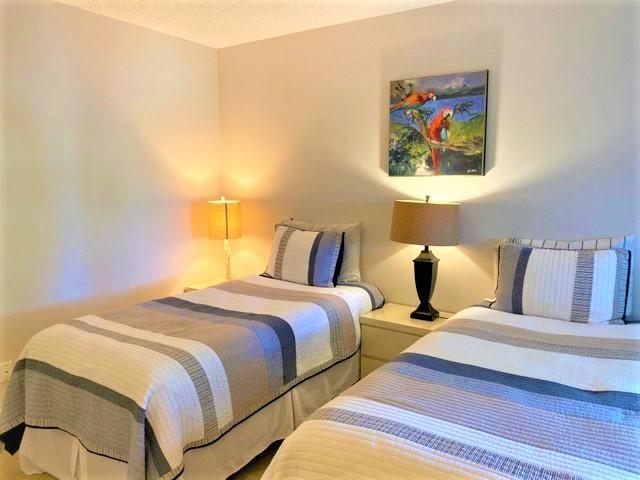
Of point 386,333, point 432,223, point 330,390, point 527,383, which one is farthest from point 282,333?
point 527,383

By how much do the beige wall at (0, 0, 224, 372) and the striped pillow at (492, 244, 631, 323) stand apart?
7.61 ft

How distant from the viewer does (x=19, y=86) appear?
2553 mm

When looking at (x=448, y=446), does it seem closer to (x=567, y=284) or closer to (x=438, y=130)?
(x=567, y=284)

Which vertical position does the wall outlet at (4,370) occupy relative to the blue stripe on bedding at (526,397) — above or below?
below

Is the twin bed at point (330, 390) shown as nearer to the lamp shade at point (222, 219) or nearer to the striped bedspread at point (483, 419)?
the striped bedspread at point (483, 419)

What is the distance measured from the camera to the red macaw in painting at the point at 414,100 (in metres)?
2.76

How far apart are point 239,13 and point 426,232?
1.75 m

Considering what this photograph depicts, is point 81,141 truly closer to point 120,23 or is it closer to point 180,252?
point 120,23

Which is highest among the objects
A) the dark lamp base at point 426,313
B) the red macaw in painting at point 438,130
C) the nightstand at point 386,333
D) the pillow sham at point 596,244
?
the red macaw in painting at point 438,130

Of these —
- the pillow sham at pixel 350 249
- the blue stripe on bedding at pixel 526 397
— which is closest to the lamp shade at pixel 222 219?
the pillow sham at pixel 350 249

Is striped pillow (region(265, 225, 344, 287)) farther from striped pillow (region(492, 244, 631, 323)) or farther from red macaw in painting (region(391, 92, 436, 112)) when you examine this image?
striped pillow (region(492, 244, 631, 323))

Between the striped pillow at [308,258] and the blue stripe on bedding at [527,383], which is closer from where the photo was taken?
the blue stripe on bedding at [527,383]

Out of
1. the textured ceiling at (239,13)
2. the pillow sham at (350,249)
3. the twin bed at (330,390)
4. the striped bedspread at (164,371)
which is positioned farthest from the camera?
the pillow sham at (350,249)

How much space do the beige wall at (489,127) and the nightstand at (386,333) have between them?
0.96ft
